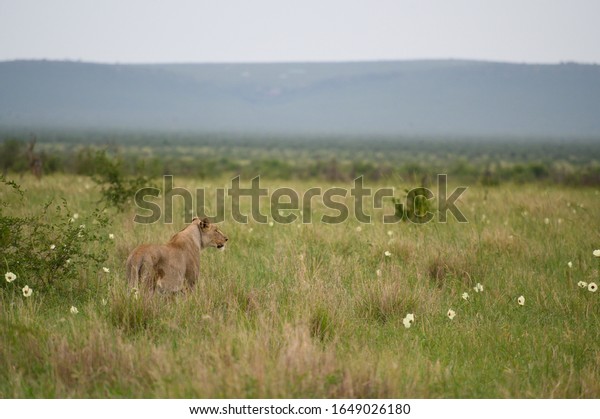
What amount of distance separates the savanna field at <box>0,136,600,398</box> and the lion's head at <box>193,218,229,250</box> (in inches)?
13.8

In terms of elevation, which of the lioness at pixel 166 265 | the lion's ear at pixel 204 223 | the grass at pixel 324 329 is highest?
the lion's ear at pixel 204 223

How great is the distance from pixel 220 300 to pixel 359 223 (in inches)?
226

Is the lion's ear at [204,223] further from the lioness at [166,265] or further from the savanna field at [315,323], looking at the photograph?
the savanna field at [315,323]

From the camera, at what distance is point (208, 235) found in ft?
24.3

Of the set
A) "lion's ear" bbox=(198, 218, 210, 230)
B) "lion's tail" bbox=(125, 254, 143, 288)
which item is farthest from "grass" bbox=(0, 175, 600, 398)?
"lion's ear" bbox=(198, 218, 210, 230)

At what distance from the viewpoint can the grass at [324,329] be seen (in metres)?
4.16

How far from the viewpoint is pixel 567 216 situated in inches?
466

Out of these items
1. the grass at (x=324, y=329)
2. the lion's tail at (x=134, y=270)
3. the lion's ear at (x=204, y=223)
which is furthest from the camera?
the lion's ear at (x=204, y=223)

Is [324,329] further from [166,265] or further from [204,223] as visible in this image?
[204,223]

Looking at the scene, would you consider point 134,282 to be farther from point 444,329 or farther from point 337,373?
point 444,329

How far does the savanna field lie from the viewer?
13.7ft

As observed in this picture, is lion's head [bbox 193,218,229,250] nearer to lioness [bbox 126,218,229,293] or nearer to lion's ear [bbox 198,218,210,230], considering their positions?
lion's ear [bbox 198,218,210,230]

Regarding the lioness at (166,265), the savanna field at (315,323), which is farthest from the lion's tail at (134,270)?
the savanna field at (315,323)

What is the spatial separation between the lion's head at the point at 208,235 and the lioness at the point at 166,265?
0.23m
